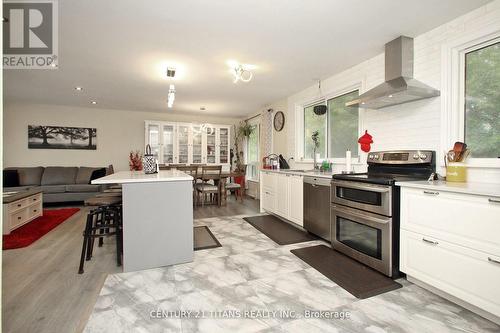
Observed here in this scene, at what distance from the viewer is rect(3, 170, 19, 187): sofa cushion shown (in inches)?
193

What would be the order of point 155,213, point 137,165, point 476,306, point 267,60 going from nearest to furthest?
1. point 476,306
2. point 155,213
3. point 267,60
4. point 137,165

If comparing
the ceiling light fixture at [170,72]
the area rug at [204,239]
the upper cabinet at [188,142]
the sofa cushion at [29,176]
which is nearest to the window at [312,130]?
the area rug at [204,239]

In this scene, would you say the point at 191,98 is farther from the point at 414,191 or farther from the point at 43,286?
the point at 414,191

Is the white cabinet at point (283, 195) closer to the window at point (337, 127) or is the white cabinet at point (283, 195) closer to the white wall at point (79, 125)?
the window at point (337, 127)

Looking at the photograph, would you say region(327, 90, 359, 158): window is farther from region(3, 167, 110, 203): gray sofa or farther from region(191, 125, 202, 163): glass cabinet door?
region(3, 167, 110, 203): gray sofa

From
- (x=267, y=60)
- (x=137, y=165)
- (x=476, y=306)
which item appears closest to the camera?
(x=476, y=306)

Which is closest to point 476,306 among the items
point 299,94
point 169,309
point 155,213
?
point 169,309

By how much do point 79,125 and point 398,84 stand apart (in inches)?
267

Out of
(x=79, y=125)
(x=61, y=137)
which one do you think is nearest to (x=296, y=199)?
(x=79, y=125)

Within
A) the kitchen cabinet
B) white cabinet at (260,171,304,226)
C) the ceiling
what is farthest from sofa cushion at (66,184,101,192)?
the kitchen cabinet

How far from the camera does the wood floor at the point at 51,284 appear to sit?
161 centimetres

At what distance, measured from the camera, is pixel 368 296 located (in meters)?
1.87

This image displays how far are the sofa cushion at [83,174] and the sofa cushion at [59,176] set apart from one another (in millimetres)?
102

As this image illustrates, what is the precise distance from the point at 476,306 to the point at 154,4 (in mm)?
3330
